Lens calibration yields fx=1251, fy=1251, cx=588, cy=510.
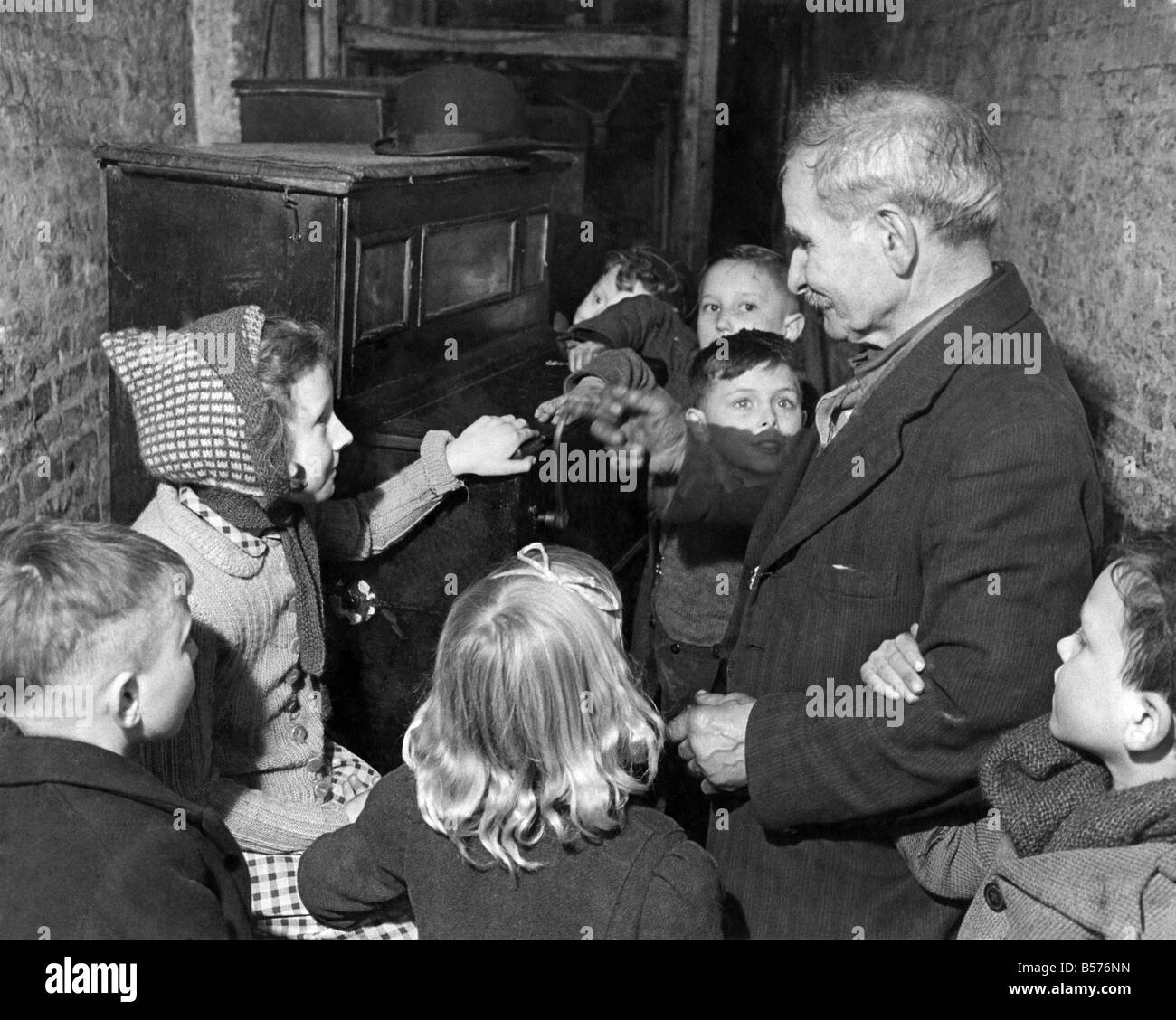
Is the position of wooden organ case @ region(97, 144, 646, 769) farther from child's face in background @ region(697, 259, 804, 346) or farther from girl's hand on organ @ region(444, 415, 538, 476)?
child's face in background @ region(697, 259, 804, 346)

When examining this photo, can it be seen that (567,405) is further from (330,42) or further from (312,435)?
(330,42)

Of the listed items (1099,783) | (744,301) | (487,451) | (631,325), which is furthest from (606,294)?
(1099,783)

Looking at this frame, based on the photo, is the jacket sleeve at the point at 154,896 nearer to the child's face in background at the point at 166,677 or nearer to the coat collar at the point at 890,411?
the child's face in background at the point at 166,677

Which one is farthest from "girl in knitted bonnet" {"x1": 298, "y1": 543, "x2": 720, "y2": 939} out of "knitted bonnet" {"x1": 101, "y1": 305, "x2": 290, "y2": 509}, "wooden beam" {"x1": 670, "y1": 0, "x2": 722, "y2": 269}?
"wooden beam" {"x1": 670, "y1": 0, "x2": 722, "y2": 269}

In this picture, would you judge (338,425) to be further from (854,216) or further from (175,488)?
(854,216)

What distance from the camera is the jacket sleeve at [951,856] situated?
2.28m

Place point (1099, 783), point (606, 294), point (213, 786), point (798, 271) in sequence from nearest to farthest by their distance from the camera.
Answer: point (1099, 783), point (798, 271), point (213, 786), point (606, 294)

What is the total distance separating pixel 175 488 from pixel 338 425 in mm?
386

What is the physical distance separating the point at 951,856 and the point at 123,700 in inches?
59.9

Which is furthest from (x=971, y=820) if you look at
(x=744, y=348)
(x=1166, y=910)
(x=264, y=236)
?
(x=264, y=236)

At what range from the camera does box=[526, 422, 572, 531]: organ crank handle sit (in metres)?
3.43

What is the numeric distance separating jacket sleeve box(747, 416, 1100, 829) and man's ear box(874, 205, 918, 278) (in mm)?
373

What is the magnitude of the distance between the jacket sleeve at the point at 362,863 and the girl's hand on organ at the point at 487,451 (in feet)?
3.90

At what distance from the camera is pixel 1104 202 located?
3.46 meters
